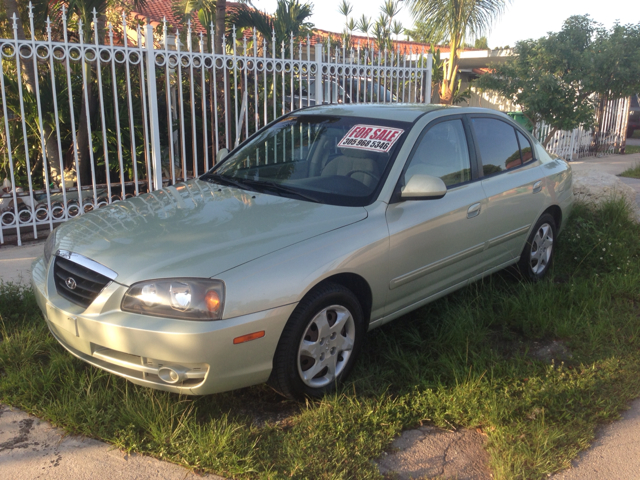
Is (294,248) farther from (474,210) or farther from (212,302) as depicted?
(474,210)

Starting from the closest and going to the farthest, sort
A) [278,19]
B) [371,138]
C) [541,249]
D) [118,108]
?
1. [371,138]
2. [541,249]
3. [118,108]
4. [278,19]

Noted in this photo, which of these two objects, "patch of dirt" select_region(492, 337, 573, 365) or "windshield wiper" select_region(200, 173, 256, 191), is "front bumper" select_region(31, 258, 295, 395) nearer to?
"windshield wiper" select_region(200, 173, 256, 191)

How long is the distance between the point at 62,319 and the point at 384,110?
255 cm

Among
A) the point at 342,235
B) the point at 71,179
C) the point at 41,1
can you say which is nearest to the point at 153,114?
the point at 71,179

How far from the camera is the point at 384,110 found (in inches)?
164

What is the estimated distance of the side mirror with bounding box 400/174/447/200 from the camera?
3.40 meters

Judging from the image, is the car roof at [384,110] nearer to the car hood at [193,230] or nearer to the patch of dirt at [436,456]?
the car hood at [193,230]

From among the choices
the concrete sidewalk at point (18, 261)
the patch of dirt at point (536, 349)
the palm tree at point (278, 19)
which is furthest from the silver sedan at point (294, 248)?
the palm tree at point (278, 19)

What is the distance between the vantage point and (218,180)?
415cm

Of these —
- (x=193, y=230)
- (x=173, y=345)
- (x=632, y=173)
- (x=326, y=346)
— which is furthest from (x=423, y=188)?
(x=632, y=173)

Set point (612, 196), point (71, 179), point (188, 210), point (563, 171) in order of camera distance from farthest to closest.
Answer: point (71, 179), point (612, 196), point (563, 171), point (188, 210)

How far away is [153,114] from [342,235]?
14.3 feet

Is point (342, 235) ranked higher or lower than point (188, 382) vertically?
higher

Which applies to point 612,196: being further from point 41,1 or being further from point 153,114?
point 41,1
